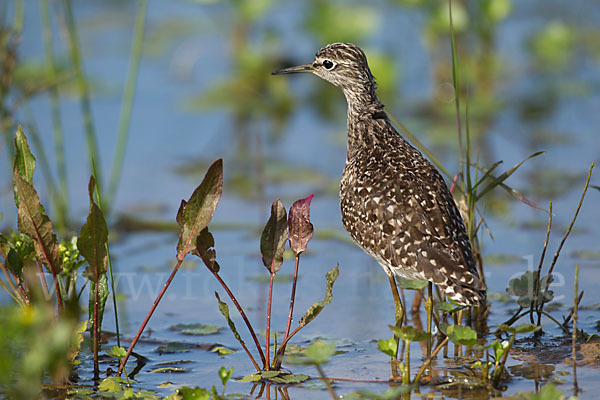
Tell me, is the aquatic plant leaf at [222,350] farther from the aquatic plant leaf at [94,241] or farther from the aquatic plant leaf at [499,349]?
the aquatic plant leaf at [499,349]

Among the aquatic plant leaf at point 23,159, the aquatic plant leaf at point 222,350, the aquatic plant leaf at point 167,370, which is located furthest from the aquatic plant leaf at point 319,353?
the aquatic plant leaf at point 23,159

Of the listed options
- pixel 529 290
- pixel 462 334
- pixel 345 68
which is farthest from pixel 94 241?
pixel 345 68

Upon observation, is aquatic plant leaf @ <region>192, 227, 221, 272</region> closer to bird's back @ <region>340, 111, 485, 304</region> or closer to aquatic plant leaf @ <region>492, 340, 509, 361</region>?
bird's back @ <region>340, 111, 485, 304</region>

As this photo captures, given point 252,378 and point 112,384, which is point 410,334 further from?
Result: point 112,384

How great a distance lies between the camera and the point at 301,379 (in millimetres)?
4781

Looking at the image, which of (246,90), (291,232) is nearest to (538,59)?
(246,90)

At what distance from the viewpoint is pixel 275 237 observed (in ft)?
15.9

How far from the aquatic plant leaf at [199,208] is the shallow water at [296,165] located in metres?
0.82

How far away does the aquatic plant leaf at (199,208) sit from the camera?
15.1ft

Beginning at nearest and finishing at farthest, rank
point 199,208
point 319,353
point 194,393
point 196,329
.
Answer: point 319,353
point 194,393
point 199,208
point 196,329

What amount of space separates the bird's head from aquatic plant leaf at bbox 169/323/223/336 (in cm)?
198

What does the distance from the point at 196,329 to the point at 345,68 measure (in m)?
2.17

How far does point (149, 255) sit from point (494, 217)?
298cm

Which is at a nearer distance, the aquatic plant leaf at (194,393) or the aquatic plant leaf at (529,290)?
the aquatic plant leaf at (194,393)
